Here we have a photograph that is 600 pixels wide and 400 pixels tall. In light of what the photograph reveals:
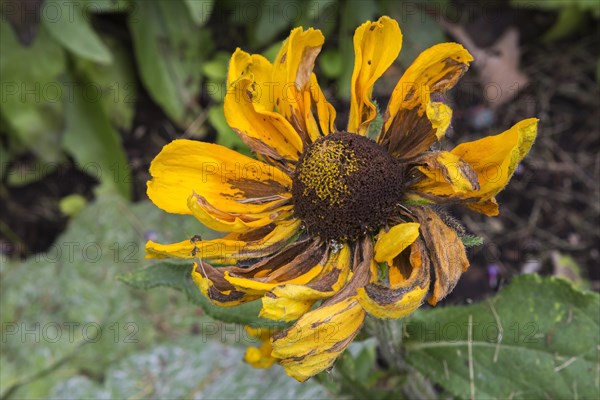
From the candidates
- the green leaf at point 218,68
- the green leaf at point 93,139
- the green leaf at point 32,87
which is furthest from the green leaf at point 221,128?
the green leaf at point 32,87

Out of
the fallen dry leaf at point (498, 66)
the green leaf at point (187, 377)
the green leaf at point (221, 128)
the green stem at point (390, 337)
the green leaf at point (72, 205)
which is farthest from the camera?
the green leaf at point (72, 205)

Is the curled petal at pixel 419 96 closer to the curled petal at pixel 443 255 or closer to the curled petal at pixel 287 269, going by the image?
the curled petal at pixel 443 255

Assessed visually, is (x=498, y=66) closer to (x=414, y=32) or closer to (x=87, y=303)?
(x=414, y=32)

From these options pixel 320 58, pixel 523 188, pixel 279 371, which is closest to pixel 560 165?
pixel 523 188

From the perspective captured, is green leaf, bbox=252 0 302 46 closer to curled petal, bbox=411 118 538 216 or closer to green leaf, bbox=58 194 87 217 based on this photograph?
green leaf, bbox=58 194 87 217

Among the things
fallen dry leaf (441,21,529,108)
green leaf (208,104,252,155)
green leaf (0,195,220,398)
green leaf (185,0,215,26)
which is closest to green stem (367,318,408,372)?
green leaf (0,195,220,398)

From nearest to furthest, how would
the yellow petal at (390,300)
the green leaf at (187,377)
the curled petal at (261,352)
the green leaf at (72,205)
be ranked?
the yellow petal at (390,300) → the curled petal at (261,352) → the green leaf at (187,377) → the green leaf at (72,205)

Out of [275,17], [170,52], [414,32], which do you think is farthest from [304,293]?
[170,52]
